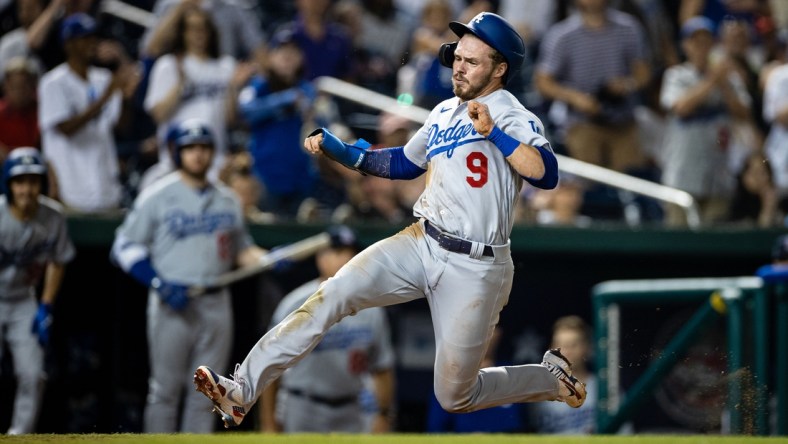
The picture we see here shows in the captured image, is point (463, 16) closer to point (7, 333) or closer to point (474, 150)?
point (7, 333)

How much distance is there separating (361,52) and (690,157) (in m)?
2.76

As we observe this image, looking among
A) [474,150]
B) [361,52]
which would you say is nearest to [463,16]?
[361,52]

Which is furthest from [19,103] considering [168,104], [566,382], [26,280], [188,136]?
[566,382]

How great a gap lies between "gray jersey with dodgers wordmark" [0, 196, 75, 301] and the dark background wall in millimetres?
650

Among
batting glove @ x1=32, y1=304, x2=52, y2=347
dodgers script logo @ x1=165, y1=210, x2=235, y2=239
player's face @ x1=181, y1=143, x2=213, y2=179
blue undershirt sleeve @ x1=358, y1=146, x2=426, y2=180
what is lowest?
batting glove @ x1=32, y1=304, x2=52, y2=347

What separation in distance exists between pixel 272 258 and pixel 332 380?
906 millimetres

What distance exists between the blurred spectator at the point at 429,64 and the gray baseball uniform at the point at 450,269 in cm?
449

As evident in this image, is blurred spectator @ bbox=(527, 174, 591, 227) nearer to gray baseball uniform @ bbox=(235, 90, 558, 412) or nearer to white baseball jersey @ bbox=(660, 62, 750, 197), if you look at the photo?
white baseball jersey @ bbox=(660, 62, 750, 197)

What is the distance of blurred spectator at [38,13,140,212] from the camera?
9461mm

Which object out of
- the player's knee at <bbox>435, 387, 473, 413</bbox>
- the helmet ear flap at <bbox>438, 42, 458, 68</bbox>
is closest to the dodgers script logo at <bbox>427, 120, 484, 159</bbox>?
the helmet ear flap at <bbox>438, 42, 458, 68</bbox>

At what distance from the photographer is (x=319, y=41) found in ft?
33.8

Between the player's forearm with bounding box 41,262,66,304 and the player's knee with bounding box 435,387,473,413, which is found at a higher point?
the player's knee with bounding box 435,387,473,413

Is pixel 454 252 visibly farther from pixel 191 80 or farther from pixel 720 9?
pixel 720 9

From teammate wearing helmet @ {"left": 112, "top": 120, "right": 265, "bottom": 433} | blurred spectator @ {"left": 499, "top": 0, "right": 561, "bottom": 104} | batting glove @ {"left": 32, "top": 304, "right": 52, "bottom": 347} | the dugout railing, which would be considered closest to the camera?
the dugout railing
